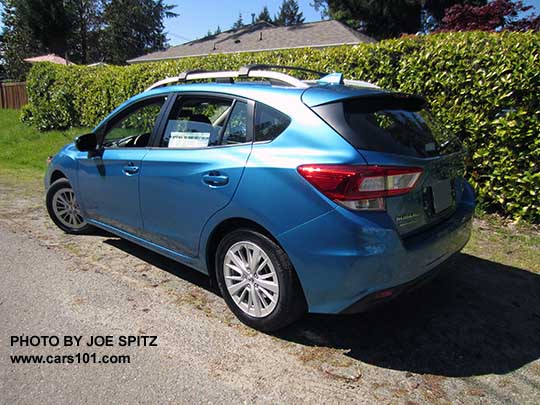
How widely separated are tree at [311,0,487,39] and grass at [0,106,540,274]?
21.5m

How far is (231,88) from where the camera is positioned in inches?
125

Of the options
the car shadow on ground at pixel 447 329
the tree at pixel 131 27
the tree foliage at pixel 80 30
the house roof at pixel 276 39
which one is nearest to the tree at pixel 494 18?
the house roof at pixel 276 39

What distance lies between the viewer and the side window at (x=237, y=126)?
2977 mm

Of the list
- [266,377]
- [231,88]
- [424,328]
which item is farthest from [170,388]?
[231,88]

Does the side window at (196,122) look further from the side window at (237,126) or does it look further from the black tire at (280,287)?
the black tire at (280,287)

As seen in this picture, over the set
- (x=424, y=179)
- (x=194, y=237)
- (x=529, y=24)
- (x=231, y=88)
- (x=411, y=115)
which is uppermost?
(x=529, y=24)

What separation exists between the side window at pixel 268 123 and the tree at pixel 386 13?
2748cm

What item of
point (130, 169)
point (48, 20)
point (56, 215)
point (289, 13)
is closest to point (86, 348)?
point (130, 169)

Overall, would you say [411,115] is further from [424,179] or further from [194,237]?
[194,237]

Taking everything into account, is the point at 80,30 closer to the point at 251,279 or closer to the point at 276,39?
the point at 276,39

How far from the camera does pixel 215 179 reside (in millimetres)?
2955

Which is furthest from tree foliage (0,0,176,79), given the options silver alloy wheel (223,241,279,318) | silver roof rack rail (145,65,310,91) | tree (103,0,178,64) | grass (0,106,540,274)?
silver alloy wheel (223,241,279,318)

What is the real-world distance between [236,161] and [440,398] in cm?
188

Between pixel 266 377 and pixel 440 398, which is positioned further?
pixel 266 377
